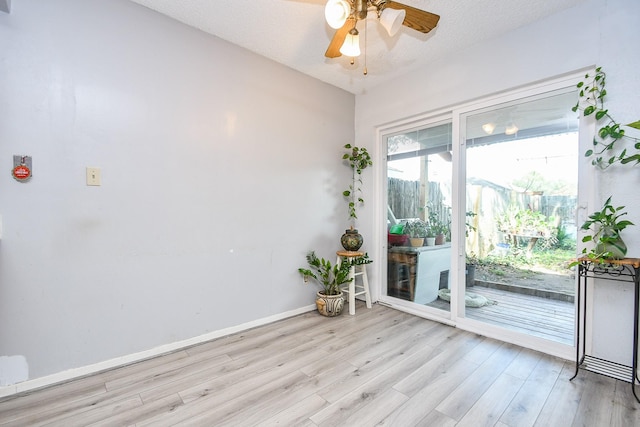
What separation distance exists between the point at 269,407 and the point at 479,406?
1.21 m

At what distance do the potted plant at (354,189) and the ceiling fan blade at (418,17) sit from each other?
1680 millimetres

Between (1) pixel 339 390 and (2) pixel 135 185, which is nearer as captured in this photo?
(1) pixel 339 390

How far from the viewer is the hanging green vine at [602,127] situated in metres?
1.88

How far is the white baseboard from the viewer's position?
67.2 inches

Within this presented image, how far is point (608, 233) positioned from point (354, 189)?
7.70 ft

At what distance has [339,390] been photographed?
5.72 feet

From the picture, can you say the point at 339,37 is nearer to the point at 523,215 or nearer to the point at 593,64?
the point at 593,64

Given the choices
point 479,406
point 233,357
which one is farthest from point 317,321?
point 479,406

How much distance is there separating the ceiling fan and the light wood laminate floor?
7.06 ft

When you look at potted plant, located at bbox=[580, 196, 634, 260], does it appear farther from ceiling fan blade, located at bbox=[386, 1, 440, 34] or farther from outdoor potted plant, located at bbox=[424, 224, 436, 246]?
ceiling fan blade, located at bbox=[386, 1, 440, 34]

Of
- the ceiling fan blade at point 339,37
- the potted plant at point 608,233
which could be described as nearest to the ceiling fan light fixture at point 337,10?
the ceiling fan blade at point 339,37

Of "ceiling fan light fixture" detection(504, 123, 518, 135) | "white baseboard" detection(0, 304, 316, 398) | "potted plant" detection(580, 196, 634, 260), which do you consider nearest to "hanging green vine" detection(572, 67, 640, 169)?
"potted plant" detection(580, 196, 634, 260)

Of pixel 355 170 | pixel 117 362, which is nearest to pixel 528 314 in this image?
pixel 355 170

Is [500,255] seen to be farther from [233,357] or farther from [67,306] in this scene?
[67,306]
